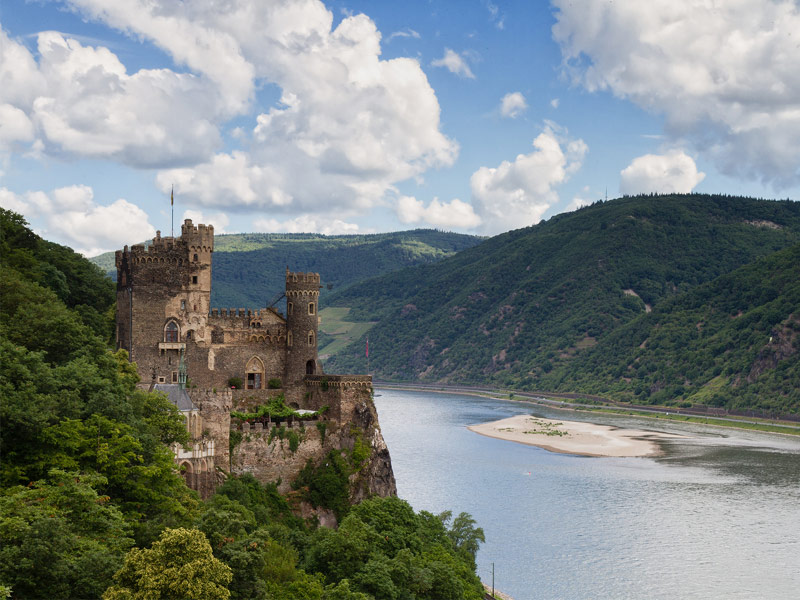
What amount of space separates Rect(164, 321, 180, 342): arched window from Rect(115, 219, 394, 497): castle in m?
0.06

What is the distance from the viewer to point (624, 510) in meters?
78.9

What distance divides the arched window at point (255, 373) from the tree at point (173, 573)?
93.0 feet

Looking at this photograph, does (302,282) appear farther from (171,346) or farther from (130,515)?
(130,515)

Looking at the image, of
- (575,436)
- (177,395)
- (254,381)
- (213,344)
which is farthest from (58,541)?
(575,436)

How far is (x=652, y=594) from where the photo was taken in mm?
57875

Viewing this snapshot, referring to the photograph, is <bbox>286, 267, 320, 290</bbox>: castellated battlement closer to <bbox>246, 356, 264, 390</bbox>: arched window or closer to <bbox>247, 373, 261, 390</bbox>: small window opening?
<bbox>246, 356, 264, 390</bbox>: arched window

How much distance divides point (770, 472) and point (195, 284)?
61928 mm

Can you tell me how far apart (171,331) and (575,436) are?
76.7m

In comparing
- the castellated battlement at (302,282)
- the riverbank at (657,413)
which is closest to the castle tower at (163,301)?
the castellated battlement at (302,282)

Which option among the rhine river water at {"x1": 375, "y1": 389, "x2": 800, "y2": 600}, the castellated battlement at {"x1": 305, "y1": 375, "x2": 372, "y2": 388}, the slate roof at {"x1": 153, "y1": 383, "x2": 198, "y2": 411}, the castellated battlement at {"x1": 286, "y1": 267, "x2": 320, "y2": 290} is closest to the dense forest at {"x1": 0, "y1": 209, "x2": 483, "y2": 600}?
the slate roof at {"x1": 153, "y1": 383, "x2": 198, "y2": 411}

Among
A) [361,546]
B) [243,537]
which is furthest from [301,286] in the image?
[243,537]

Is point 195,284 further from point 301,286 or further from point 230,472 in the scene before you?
point 230,472

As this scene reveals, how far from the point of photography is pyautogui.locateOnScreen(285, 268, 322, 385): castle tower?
2335 inches

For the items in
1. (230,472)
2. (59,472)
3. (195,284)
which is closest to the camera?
(59,472)
